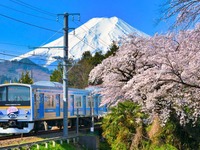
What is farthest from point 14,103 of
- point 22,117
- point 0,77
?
point 0,77

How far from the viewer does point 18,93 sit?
1783 cm

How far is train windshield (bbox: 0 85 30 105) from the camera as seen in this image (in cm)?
1762

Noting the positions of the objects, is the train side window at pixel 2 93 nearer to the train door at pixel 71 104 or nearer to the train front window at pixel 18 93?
the train front window at pixel 18 93

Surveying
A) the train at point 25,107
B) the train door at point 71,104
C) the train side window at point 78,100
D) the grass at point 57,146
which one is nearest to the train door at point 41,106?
the train at point 25,107

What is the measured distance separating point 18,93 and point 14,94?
0.18 m

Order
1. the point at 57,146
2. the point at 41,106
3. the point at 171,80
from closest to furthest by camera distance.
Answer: the point at 171,80 → the point at 57,146 → the point at 41,106

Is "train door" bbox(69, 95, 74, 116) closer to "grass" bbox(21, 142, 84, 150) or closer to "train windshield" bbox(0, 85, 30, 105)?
"grass" bbox(21, 142, 84, 150)

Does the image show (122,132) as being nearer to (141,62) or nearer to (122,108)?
(122,108)

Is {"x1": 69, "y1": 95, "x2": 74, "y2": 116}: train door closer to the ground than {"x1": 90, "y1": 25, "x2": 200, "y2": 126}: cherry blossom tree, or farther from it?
closer to the ground

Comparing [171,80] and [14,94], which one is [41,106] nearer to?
[14,94]

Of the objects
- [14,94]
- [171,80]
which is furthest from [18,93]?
[171,80]

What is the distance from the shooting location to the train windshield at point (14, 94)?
17.6m

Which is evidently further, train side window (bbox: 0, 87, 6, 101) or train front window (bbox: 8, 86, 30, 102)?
train side window (bbox: 0, 87, 6, 101)

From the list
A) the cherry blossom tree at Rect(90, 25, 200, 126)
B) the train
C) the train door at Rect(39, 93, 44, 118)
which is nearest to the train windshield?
the train
